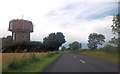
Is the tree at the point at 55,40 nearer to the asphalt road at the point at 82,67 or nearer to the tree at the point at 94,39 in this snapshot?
the tree at the point at 94,39

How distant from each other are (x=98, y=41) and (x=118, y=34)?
4693 inches

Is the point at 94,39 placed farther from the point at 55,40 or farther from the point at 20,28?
the point at 20,28

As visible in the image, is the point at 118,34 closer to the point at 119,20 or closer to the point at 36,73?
the point at 119,20

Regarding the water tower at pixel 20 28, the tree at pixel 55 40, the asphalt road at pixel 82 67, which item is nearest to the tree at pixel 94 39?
the tree at pixel 55 40

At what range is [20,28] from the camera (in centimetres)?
9325

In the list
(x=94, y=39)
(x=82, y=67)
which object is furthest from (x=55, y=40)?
(x=82, y=67)

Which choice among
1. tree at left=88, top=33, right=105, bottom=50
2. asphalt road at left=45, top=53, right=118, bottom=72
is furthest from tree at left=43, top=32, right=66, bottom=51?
asphalt road at left=45, top=53, right=118, bottom=72

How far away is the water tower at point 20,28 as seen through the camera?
304 ft

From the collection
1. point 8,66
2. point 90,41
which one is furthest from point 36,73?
point 90,41

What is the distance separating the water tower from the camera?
92562 mm

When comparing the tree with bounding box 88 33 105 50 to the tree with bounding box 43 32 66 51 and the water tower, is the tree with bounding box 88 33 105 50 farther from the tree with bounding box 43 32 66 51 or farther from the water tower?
the water tower

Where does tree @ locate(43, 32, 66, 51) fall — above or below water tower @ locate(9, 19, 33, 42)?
below

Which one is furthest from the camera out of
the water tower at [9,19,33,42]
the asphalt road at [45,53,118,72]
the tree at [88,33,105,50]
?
the tree at [88,33,105,50]

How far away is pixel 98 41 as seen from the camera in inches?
6658
